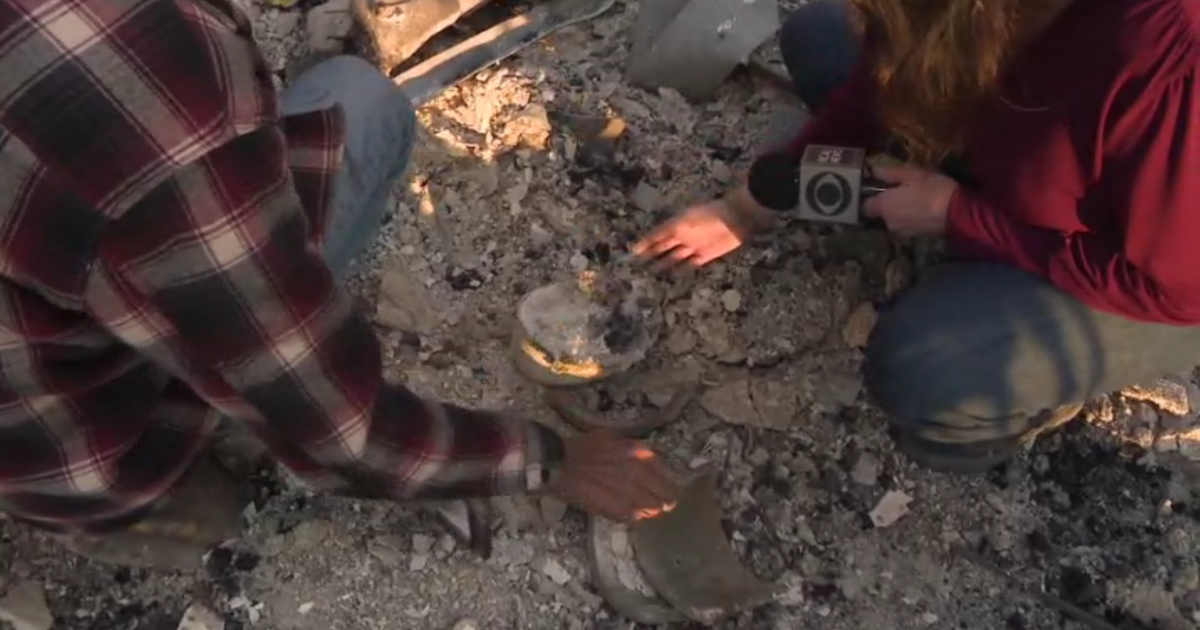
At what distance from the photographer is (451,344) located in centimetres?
204

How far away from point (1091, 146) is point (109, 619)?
156cm

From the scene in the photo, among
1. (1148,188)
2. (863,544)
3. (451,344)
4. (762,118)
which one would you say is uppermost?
(1148,188)

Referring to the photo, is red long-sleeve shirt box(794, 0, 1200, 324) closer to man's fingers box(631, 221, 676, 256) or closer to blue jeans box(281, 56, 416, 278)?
man's fingers box(631, 221, 676, 256)

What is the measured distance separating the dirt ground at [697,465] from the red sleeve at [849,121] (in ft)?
0.78

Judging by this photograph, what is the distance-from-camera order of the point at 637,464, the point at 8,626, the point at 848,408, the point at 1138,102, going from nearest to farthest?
the point at 1138,102 → the point at 637,464 → the point at 8,626 → the point at 848,408

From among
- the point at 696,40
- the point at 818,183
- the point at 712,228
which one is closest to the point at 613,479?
the point at 712,228

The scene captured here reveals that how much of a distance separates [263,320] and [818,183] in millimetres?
983

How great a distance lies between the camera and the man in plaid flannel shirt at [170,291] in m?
0.96

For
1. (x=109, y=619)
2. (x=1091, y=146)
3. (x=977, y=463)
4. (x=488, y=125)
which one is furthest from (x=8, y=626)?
(x=1091, y=146)

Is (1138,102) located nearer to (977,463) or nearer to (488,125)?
(977,463)

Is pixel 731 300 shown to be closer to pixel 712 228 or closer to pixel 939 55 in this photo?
pixel 712 228

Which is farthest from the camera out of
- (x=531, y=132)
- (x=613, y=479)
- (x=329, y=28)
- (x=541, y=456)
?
(x=329, y=28)

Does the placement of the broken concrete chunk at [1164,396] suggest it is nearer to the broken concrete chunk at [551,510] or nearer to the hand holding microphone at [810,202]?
the hand holding microphone at [810,202]

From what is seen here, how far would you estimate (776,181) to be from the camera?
186cm
